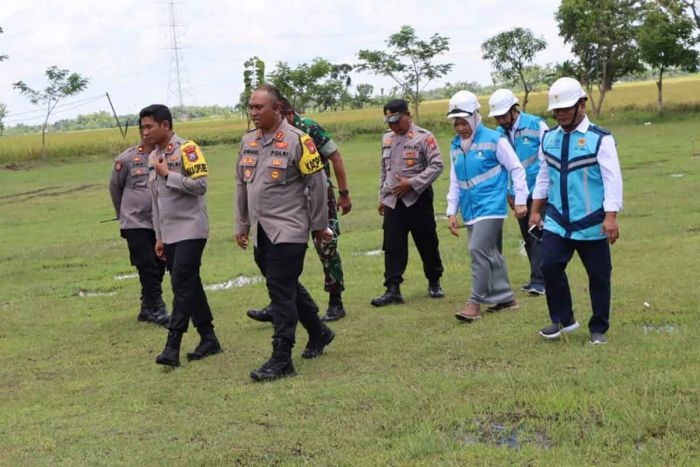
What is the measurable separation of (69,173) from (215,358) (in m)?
31.9

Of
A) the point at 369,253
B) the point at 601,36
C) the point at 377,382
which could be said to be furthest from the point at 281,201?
the point at 601,36

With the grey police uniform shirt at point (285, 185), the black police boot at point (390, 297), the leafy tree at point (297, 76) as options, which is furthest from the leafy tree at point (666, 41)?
the grey police uniform shirt at point (285, 185)

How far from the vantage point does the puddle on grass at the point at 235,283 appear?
10219 millimetres

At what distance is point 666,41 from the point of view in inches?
1667

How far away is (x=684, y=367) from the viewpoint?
500 cm

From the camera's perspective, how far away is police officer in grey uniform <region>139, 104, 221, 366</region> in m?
6.52

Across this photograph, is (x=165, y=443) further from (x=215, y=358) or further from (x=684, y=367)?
(x=684, y=367)

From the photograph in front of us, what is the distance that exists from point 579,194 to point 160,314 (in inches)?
175

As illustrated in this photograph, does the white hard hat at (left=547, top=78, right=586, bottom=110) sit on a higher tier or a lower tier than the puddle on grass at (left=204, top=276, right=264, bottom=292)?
higher

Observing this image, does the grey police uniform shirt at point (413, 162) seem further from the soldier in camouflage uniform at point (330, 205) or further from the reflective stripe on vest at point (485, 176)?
the reflective stripe on vest at point (485, 176)

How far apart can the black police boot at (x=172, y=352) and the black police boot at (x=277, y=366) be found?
0.79 m

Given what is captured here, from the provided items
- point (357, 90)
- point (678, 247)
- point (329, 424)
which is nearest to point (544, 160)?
point (329, 424)

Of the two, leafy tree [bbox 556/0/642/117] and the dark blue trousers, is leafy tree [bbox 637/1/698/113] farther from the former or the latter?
the dark blue trousers

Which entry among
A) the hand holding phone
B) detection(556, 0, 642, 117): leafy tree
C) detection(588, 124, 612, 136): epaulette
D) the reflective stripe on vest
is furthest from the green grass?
detection(556, 0, 642, 117): leafy tree
